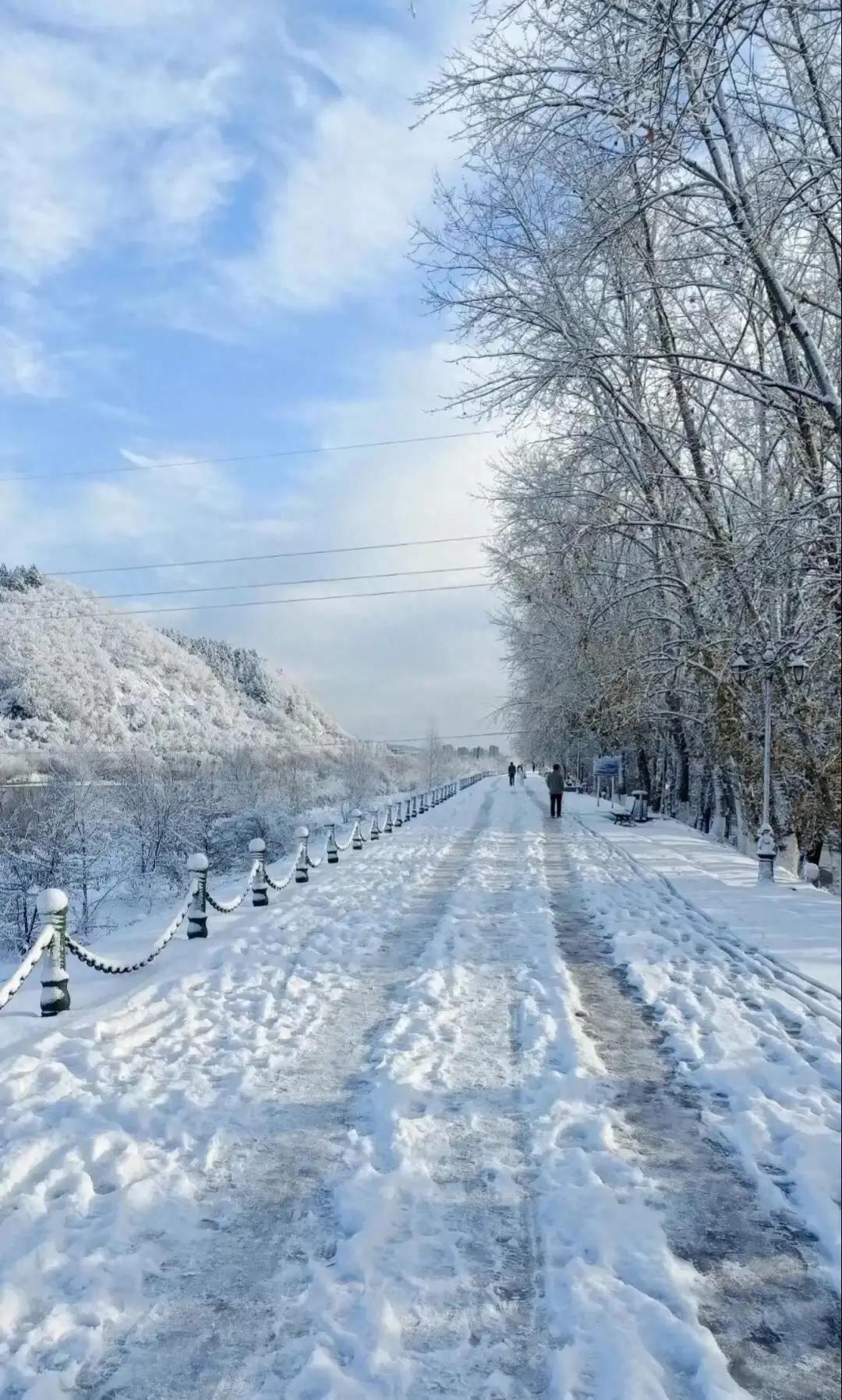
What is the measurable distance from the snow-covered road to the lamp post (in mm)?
3620

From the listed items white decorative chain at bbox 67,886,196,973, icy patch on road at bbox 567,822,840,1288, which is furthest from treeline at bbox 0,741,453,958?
icy patch on road at bbox 567,822,840,1288

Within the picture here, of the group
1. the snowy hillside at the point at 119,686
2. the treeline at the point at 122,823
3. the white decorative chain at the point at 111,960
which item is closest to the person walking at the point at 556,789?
the treeline at the point at 122,823

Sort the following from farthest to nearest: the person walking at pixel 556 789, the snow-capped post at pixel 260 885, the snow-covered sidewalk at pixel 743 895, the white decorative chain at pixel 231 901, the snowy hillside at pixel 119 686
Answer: the snowy hillside at pixel 119 686 < the person walking at pixel 556 789 < the snow-capped post at pixel 260 885 < the white decorative chain at pixel 231 901 < the snow-covered sidewalk at pixel 743 895

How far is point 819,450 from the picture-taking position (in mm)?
11641

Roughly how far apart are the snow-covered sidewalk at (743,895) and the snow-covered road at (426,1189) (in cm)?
17

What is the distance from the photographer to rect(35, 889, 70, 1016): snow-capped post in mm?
7027

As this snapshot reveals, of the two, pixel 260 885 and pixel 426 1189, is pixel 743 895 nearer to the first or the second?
pixel 260 885

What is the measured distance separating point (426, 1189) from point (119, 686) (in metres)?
133

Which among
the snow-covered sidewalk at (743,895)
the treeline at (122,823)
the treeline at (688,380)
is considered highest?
the treeline at (688,380)

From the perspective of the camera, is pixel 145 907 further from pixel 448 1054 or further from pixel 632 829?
pixel 448 1054

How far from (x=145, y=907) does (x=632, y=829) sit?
2326 centimetres

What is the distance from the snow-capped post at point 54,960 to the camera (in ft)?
23.1

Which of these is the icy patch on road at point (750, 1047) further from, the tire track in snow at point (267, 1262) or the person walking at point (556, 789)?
the person walking at point (556, 789)

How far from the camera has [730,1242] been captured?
358cm
